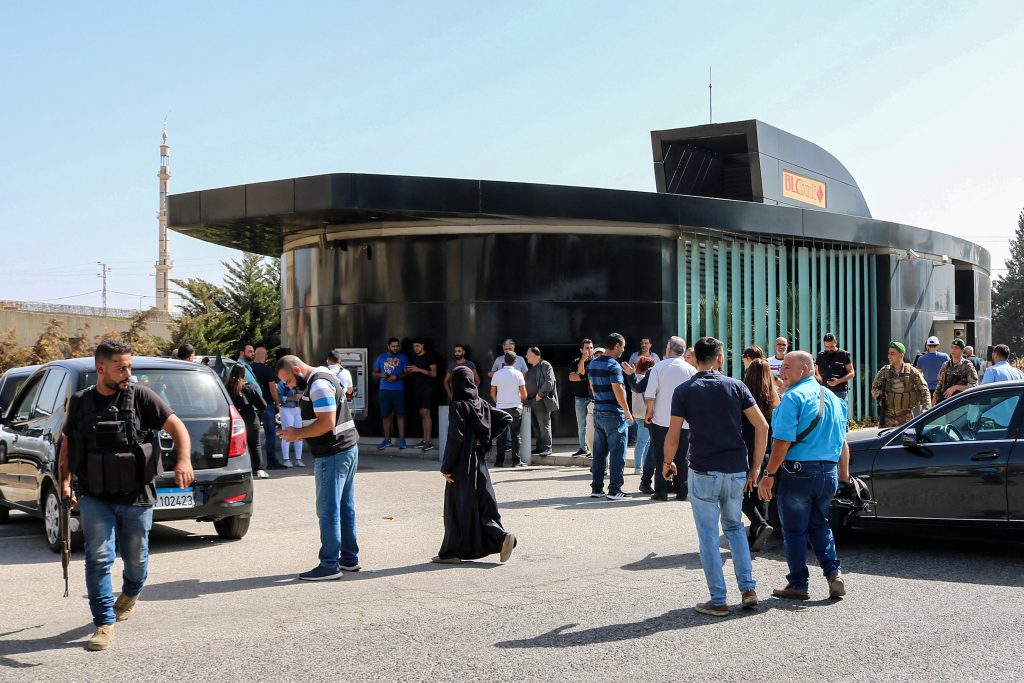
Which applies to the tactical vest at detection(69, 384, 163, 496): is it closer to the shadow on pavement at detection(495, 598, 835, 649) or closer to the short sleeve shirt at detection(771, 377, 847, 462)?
the shadow on pavement at detection(495, 598, 835, 649)

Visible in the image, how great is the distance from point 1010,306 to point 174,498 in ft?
267

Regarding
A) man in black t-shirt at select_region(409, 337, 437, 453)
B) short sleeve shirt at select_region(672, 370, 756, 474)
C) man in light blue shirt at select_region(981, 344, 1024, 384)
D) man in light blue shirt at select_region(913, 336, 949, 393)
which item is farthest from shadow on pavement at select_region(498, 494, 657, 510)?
man in light blue shirt at select_region(913, 336, 949, 393)

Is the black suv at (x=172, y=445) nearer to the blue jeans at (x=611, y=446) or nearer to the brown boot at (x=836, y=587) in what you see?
the blue jeans at (x=611, y=446)

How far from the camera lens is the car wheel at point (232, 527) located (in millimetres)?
9266

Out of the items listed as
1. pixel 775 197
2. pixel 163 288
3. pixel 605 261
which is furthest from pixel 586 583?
pixel 163 288

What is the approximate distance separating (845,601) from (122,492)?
4.50m

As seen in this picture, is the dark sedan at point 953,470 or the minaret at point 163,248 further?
the minaret at point 163,248

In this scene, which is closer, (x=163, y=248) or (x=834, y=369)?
(x=834, y=369)

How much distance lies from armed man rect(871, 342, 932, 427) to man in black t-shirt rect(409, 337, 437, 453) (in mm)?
6961

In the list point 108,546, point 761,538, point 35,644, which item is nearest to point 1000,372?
point 761,538

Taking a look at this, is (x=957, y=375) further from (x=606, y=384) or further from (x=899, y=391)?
(x=606, y=384)

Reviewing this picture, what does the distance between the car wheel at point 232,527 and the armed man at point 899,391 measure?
8.06 m

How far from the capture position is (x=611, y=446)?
1166 centimetres

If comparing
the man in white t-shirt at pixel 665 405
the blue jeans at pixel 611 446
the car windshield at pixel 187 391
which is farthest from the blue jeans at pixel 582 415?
the car windshield at pixel 187 391
